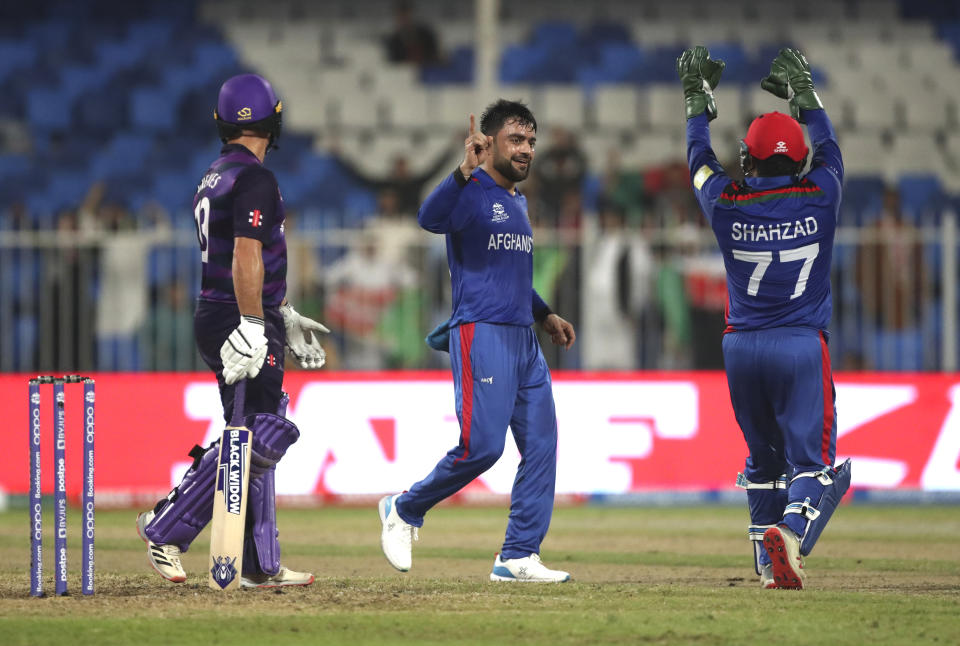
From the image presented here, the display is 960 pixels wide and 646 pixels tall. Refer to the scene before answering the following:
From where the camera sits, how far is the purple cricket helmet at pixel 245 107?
6469 mm

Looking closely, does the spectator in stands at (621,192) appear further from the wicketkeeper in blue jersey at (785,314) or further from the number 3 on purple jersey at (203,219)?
the number 3 on purple jersey at (203,219)

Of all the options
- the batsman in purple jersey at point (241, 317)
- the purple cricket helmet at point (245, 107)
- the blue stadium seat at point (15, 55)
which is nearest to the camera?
the batsman in purple jersey at point (241, 317)

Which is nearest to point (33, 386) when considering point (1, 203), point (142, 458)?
point (142, 458)

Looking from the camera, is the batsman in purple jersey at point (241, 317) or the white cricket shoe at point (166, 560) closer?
the batsman in purple jersey at point (241, 317)

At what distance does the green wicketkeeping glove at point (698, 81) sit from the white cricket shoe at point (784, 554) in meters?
2.06

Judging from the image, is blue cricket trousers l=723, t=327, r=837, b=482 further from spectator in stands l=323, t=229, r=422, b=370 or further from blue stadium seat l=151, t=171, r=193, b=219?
blue stadium seat l=151, t=171, r=193, b=219

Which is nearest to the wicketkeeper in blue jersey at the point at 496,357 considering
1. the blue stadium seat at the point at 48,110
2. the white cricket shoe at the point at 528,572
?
the white cricket shoe at the point at 528,572

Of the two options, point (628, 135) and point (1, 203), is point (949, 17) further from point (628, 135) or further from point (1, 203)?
point (1, 203)

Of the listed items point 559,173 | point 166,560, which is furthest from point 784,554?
point 559,173

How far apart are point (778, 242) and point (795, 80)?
100cm

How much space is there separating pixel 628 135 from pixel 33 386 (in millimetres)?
13940

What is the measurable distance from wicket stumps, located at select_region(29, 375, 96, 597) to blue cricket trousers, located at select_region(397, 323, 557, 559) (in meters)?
1.59

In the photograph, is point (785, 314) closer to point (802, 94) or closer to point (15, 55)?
point (802, 94)

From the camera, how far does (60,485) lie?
613 centimetres
